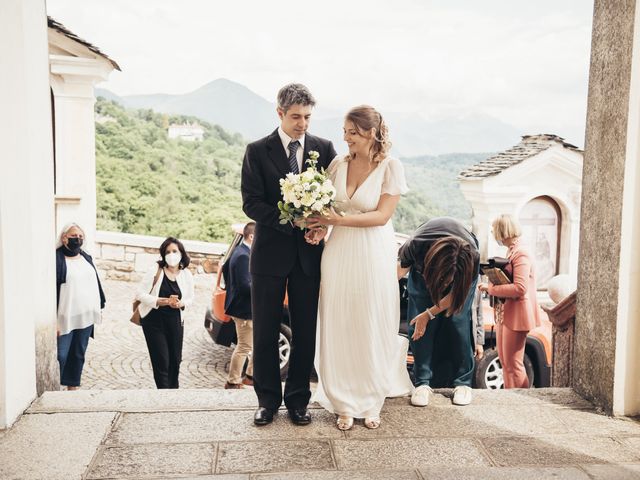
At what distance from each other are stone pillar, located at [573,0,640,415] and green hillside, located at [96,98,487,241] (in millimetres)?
11238

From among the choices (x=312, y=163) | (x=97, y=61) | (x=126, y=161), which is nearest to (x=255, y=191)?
(x=312, y=163)

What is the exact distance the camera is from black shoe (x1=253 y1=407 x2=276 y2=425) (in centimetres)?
433

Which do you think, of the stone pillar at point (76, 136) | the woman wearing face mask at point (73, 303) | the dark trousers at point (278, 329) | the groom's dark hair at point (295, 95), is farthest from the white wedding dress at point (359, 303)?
the stone pillar at point (76, 136)

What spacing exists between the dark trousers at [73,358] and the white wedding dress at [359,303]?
3306 millimetres

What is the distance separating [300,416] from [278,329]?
566mm

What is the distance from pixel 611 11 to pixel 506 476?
301cm

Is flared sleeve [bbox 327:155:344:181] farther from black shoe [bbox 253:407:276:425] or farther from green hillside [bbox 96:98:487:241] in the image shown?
green hillside [bbox 96:98:487:241]

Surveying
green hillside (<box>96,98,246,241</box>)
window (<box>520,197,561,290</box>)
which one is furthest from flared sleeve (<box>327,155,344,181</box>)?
green hillside (<box>96,98,246,241</box>)

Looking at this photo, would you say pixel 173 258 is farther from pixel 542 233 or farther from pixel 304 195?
pixel 542 233

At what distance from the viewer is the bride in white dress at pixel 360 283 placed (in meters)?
4.21

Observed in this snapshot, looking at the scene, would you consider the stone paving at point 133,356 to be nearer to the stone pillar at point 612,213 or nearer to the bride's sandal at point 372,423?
the bride's sandal at point 372,423

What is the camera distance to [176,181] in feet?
69.6

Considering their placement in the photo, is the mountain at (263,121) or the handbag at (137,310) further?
the mountain at (263,121)

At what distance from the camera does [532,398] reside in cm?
495
